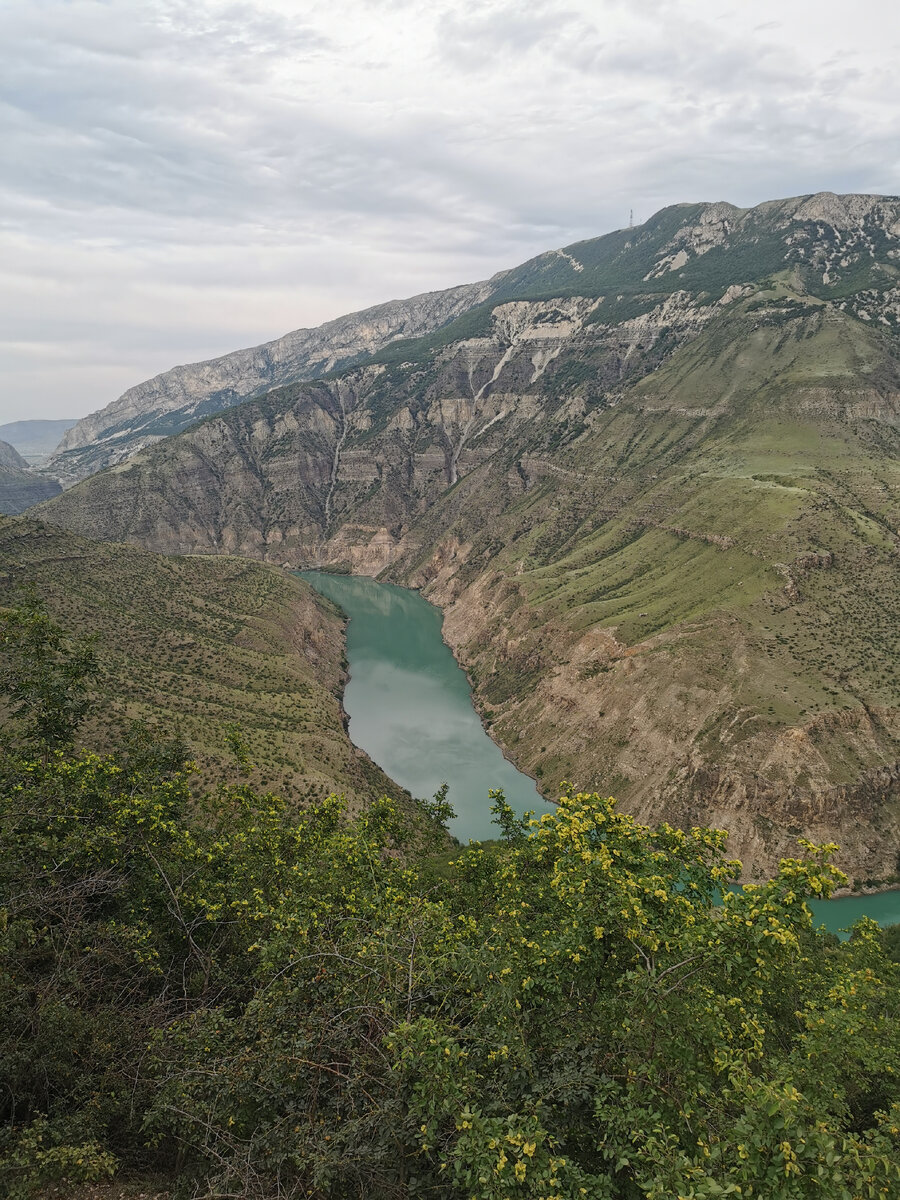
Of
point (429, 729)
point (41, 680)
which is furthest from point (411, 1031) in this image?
point (429, 729)

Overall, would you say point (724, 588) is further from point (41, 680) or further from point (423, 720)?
point (41, 680)

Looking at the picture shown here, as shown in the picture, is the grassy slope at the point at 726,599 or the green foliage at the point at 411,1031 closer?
the green foliage at the point at 411,1031

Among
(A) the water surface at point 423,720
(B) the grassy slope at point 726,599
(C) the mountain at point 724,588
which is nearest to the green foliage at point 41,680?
(A) the water surface at point 423,720

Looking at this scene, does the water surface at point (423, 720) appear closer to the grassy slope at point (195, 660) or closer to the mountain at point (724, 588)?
the mountain at point (724, 588)

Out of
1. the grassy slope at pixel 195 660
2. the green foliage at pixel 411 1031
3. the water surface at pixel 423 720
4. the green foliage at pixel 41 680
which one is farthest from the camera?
the water surface at pixel 423 720

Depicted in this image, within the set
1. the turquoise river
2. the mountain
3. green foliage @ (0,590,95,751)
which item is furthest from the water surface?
green foliage @ (0,590,95,751)

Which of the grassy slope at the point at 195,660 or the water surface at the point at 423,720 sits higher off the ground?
the grassy slope at the point at 195,660

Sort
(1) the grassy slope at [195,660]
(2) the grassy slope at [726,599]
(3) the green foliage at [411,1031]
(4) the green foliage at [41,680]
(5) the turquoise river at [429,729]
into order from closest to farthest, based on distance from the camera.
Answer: (3) the green foliage at [411,1031] < (4) the green foliage at [41,680] < (1) the grassy slope at [195,660] < (2) the grassy slope at [726,599] < (5) the turquoise river at [429,729]
